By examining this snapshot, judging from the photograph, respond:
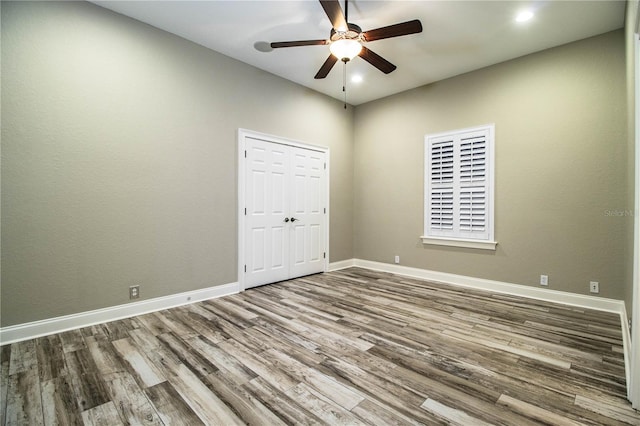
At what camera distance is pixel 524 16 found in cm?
308

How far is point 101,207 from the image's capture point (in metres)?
2.98

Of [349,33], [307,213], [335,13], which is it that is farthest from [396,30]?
[307,213]

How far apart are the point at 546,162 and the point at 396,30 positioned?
8.82 feet

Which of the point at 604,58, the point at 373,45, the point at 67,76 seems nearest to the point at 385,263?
the point at 373,45

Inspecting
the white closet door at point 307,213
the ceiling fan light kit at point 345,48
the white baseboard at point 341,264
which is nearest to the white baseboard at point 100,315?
the white closet door at point 307,213

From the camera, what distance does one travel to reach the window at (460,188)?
4195mm

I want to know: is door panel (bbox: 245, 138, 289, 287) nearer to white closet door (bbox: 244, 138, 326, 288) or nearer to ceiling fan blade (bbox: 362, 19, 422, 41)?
white closet door (bbox: 244, 138, 326, 288)

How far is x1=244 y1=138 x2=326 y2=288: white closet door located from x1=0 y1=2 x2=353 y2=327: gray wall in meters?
0.31

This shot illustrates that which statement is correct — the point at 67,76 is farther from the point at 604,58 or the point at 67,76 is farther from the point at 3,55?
the point at 604,58

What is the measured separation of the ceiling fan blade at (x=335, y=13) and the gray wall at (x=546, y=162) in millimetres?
2696

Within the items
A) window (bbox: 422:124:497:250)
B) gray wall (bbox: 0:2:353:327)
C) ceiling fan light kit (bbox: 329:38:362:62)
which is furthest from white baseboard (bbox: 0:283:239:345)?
window (bbox: 422:124:497:250)

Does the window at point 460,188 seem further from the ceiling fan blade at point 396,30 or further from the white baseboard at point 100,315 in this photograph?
the white baseboard at point 100,315

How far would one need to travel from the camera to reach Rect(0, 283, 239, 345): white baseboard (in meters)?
2.56

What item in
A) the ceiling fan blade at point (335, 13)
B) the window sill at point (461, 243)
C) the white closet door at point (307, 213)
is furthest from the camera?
the white closet door at point (307, 213)
